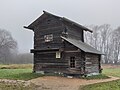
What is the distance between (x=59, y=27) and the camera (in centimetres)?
2694

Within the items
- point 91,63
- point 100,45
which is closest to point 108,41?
point 100,45

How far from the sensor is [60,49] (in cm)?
2578

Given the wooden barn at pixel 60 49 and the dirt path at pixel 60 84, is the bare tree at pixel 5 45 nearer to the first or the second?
the wooden barn at pixel 60 49

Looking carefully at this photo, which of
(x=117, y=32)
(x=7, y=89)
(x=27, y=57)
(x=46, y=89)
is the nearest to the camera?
(x=7, y=89)

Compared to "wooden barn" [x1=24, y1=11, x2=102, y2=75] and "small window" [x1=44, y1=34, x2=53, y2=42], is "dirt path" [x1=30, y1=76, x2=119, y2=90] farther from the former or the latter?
"small window" [x1=44, y1=34, x2=53, y2=42]

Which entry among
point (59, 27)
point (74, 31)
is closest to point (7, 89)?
point (59, 27)

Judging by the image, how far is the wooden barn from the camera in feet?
83.7

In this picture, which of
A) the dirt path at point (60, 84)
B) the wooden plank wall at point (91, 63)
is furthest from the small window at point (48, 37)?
the dirt path at point (60, 84)

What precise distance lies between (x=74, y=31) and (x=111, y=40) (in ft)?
230

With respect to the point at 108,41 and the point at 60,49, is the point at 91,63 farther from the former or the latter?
the point at 108,41

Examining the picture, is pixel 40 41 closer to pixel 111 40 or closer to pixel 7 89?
pixel 7 89

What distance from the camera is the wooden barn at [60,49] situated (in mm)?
25516

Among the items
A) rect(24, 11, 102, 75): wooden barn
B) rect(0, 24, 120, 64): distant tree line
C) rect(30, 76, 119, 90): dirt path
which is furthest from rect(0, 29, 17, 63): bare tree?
rect(30, 76, 119, 90): dirt path

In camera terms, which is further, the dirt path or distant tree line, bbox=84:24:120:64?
distant tree line, bbox=84:24:120:64
